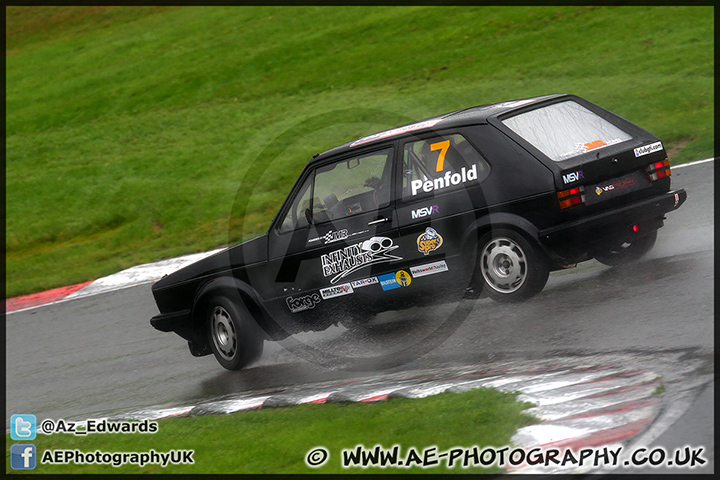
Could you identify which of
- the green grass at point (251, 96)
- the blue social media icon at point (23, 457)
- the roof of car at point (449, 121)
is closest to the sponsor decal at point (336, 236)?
the roof of car at point (449, 121)

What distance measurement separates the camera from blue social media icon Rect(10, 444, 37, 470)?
21.7 feet

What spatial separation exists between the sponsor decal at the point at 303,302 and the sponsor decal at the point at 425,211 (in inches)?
49.8

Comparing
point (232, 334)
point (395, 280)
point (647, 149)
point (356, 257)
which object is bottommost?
point (232, 334)

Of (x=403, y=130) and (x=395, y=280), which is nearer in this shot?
(x=395, y=280)

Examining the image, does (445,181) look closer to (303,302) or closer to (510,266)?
(510,266)

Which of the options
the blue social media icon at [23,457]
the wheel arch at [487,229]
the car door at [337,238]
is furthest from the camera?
the car door at [337,238]

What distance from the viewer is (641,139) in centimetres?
739

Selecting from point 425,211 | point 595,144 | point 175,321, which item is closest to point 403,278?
point 425,211

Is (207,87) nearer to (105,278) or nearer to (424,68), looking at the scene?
(424,68)

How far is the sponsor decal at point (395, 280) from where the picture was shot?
751cm

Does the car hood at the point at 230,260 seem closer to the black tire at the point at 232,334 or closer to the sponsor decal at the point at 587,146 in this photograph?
the black tire at the point at 232,334

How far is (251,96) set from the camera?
82.3 ft

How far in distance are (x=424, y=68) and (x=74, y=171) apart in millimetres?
9852

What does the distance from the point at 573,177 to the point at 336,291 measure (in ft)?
7.87
